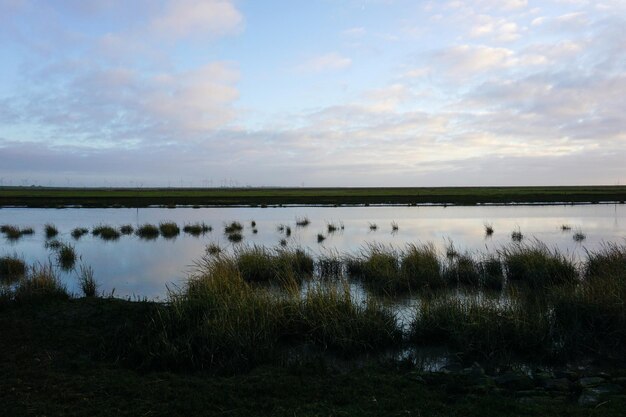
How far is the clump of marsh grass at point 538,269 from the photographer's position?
565 inches

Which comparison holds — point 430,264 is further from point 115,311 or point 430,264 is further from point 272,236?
point 272,236

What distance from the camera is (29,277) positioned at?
13.2 m

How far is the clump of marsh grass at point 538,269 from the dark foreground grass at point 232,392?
881 cm

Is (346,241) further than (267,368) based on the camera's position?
Yes

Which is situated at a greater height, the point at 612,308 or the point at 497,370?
the point at 612,308

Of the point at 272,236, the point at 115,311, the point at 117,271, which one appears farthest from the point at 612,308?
the point at 272,236

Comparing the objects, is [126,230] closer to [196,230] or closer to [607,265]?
[196,230]

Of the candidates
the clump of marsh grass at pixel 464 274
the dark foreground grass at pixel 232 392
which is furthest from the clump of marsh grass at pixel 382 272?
the dark foreground grass at pixel 232 392

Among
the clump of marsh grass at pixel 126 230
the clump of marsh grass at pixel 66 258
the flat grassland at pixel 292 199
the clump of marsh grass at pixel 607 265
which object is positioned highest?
the flat grassland at pixel 292 199

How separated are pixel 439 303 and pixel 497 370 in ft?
7.84

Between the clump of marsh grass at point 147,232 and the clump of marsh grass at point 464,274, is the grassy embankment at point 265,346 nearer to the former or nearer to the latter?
the clump of marsh grass at point 464,274

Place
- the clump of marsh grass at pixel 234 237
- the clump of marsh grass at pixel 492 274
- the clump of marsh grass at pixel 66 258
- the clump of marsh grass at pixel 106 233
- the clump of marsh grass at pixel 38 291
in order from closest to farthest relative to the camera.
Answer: the clump of marsh grass at pixel 38 291 < the clump of marsh grass at pixel 492 274 < the clump of marsh grass at pixel 66 258 < the clump of marsh grass at pixel 234 237 < the clump of marsh grass at pixel 106 233

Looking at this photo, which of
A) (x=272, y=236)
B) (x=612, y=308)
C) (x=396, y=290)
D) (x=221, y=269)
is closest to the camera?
(x=612, y=308)

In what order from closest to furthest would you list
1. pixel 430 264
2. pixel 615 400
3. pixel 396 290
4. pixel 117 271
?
1. pixel 615 400
2. pixel 396 290
3. pixel 430 264
4. pixel 117 271
